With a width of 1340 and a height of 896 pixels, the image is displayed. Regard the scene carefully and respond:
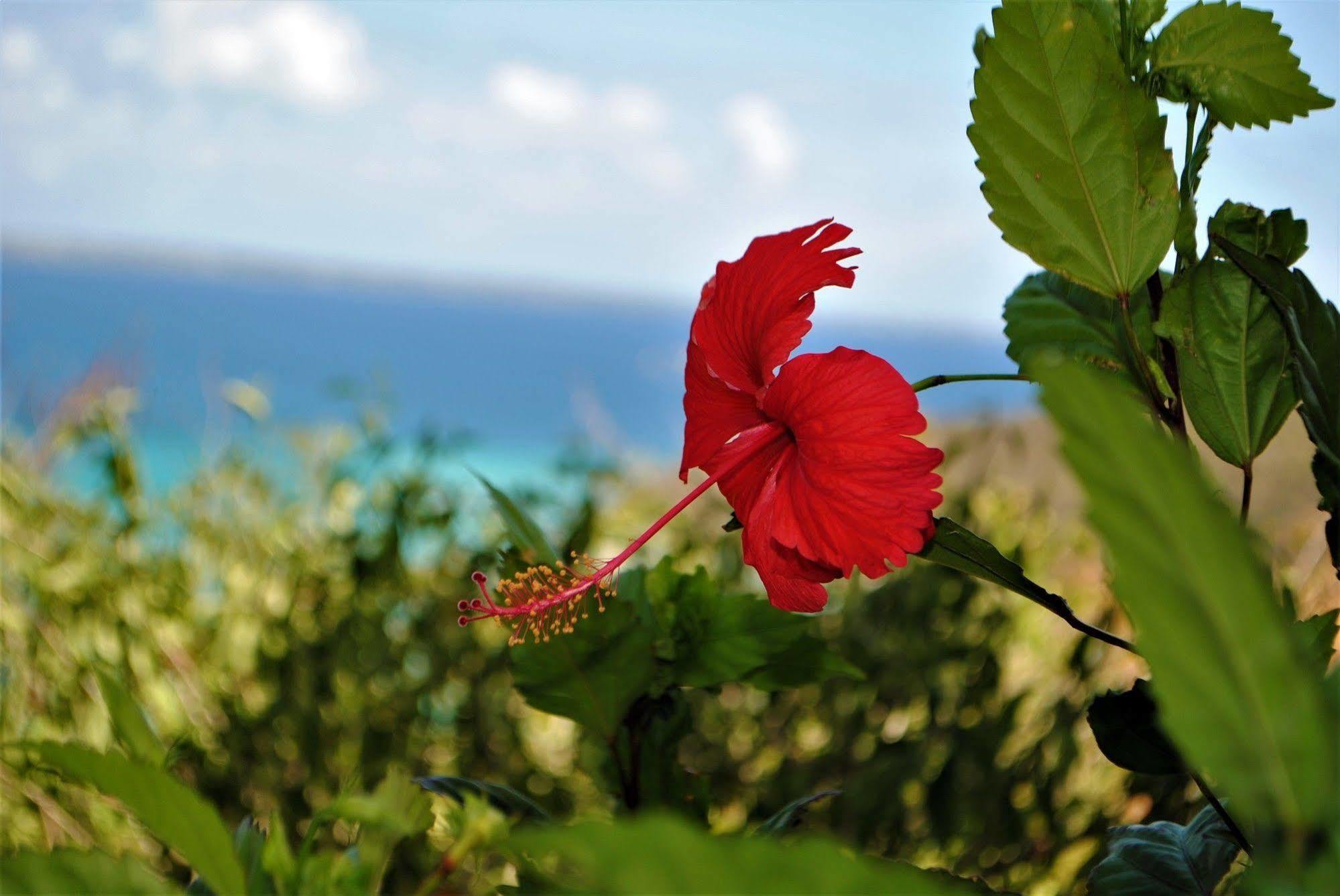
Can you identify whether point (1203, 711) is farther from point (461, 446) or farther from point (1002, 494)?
point (1002, 494)

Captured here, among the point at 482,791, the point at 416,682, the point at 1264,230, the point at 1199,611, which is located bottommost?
the point at 416,682

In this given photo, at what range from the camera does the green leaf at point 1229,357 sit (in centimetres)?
39

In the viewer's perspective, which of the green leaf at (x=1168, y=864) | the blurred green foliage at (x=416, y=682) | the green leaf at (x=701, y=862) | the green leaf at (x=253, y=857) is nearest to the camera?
the green leaf at (x=701, y=862)

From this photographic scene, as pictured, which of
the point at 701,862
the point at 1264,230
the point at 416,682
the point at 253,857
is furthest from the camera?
the point at 416,682

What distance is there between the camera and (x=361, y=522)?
1158mm

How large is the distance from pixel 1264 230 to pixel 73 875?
40 centimetres

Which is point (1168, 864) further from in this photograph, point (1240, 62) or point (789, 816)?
point (1240, 62)

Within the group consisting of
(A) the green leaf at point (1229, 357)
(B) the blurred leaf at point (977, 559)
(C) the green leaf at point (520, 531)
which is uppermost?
(A) the green leaf at point (1229, 357)

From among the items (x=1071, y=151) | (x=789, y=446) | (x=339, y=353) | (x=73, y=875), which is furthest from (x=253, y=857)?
(x=339, y=353)

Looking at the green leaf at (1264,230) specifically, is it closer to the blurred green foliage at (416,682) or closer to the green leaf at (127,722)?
the green leaf at (127,722)

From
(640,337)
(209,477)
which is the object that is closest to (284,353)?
(640,337)

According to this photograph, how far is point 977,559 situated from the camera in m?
0.36

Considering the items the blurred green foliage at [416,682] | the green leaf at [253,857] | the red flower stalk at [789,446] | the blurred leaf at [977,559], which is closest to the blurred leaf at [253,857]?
the green leaf at [253,857]

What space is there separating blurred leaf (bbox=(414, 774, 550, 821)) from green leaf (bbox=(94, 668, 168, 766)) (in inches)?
3.8
